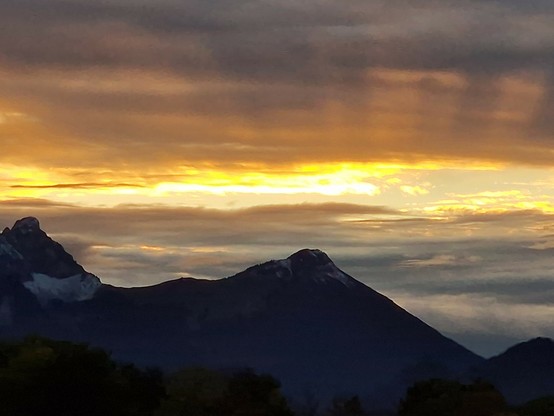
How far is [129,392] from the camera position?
137 metres

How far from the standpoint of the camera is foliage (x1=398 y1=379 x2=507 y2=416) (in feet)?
505

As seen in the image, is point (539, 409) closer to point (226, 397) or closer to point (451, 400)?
point (451, 400)

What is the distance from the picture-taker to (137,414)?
13412 centimetres

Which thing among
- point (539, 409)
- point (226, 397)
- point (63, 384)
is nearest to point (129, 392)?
point (63, 384)

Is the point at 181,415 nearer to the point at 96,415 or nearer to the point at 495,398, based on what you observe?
the point at 96,415

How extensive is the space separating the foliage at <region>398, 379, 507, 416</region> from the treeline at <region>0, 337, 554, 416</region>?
0.15m

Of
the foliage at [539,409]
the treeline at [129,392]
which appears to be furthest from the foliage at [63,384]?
the foliage at [539,409]

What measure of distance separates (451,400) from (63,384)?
60.6m

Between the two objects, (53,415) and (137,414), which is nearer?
(53,415)

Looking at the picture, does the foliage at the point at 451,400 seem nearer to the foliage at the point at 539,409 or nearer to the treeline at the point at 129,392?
the treeline at the point at 129,392

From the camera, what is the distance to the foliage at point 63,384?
123375 millimetres

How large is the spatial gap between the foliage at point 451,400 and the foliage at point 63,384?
42314mm

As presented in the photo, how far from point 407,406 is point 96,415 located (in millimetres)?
69323

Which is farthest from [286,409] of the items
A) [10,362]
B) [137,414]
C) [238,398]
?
[10,362]
